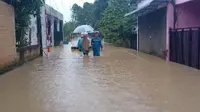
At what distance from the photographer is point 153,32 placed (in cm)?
2125

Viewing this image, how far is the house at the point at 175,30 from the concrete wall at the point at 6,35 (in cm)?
718

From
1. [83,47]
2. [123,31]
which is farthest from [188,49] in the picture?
[123,31]

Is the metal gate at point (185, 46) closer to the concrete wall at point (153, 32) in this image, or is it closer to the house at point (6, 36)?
the concrete wall at point (153, 32)

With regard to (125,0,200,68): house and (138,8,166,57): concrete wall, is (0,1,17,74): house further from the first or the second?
(138,8,166,57): concrete wall

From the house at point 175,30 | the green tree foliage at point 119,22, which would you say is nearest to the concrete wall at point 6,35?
the house at point 175,30

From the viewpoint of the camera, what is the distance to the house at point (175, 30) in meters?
13.6

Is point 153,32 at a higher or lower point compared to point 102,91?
higher

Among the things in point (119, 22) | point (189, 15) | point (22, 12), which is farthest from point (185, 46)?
point (119, 22)

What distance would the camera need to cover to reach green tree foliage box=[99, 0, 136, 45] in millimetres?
30672

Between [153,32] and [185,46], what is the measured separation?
22.9ft

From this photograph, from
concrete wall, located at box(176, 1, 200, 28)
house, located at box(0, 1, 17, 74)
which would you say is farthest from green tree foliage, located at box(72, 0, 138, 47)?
house, located at box(0, 1, 17, 74)

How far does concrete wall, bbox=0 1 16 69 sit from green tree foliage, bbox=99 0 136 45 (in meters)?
17.3

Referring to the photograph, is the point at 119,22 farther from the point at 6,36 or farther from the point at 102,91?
the point at 102,91

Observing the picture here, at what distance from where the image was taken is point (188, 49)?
13898mm
